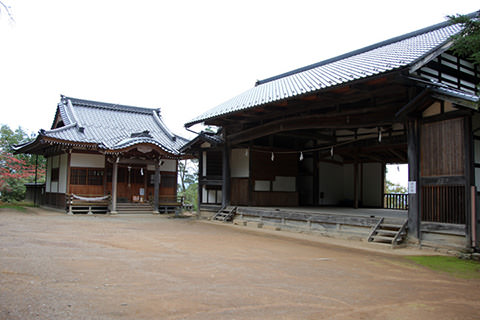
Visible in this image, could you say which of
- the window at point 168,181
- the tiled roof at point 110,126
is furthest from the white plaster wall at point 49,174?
the window at point 168,181

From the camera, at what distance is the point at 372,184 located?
17.6 m

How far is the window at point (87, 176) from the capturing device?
65.2 feet

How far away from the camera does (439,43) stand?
9.59 m

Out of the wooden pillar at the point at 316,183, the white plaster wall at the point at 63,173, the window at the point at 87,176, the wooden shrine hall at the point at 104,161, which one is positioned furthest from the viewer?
the white plaster wall at the point at 63,173

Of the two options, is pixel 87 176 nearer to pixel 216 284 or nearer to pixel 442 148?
pixel 216 284

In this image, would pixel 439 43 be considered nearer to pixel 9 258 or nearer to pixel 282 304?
pixel 282 304

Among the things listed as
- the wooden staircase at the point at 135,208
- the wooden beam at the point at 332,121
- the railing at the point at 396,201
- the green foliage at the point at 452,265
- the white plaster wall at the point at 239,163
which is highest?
the wooden beam at the point at 332,121

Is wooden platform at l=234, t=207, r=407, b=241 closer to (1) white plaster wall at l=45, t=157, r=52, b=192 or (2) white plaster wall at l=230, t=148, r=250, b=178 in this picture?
(2) white plaster wall at l=230, t=148, r=250, b=178

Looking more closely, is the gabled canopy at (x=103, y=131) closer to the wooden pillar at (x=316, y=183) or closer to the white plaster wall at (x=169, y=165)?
the white plaster wall at (x=169, y=165)

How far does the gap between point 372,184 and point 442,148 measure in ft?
29.0

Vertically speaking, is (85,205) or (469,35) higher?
(469,35)

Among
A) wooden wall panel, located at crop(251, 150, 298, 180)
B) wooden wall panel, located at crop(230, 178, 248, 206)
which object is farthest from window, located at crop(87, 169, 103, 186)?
wooden wall panel, located at crop(251, 150, 298, 180)

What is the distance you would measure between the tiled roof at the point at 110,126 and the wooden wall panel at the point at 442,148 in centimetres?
1361

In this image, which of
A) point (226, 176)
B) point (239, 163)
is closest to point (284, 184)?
point (239, 163)
